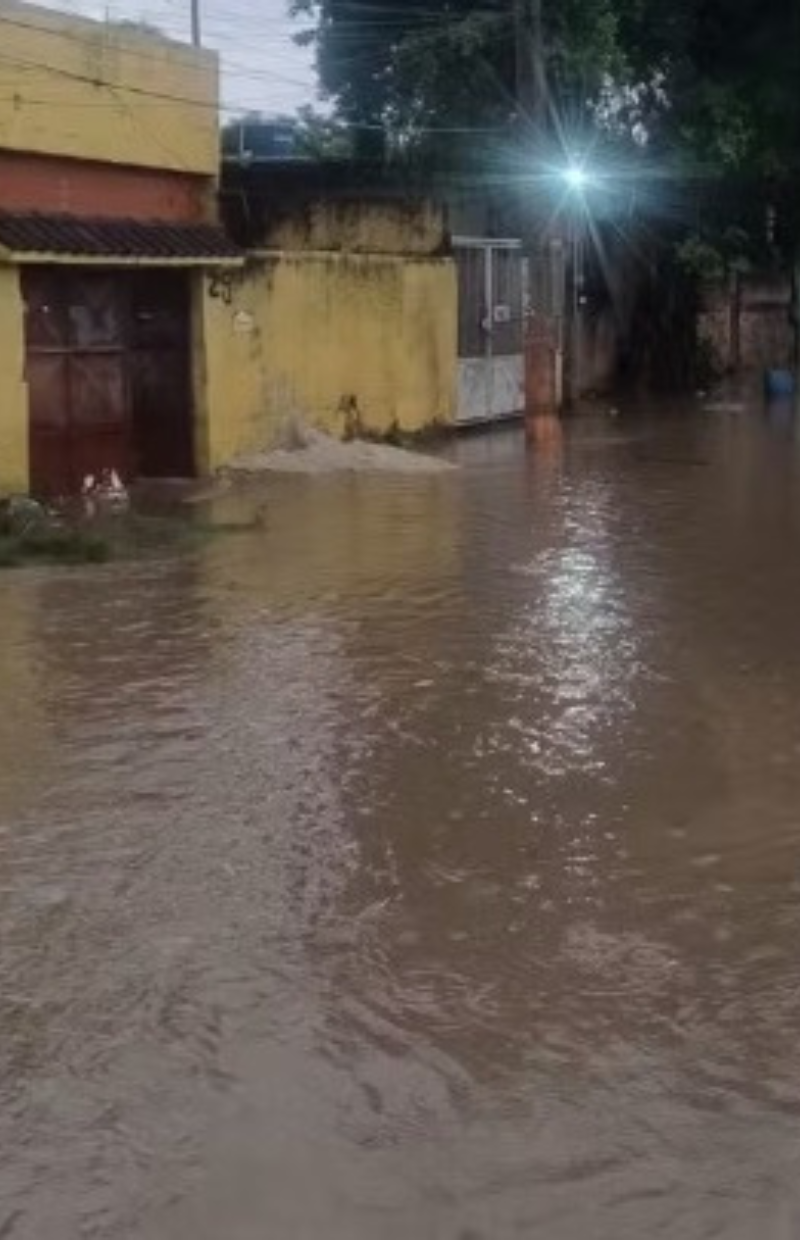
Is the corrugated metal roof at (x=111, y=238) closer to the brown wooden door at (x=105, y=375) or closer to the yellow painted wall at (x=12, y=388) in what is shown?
the yellow painted wall at (x=12, y=388)

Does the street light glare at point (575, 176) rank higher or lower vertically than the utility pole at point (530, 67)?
lower

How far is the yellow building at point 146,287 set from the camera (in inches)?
618

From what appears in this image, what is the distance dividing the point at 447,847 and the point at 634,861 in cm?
66

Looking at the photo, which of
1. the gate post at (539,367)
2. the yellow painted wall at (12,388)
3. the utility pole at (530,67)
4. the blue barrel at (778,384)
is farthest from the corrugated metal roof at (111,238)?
the blue barrel at (778,384)

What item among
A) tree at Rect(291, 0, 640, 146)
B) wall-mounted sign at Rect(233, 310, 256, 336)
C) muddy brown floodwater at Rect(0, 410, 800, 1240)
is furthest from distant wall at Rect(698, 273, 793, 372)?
muddy brown floodwater at Rect(0, 410, 800, 1240)

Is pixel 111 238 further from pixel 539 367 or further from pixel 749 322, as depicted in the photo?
pixel 749 322

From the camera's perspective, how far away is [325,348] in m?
20.6

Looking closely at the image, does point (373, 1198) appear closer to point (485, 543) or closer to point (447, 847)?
point (447, 847)

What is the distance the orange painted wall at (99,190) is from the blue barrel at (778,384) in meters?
13.4

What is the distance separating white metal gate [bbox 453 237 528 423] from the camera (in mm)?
23828

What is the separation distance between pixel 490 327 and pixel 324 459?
5.89 m

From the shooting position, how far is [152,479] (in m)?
18.0

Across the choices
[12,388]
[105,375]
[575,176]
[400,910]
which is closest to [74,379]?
[105,375]

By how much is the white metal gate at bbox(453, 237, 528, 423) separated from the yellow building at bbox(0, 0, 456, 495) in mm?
1893
